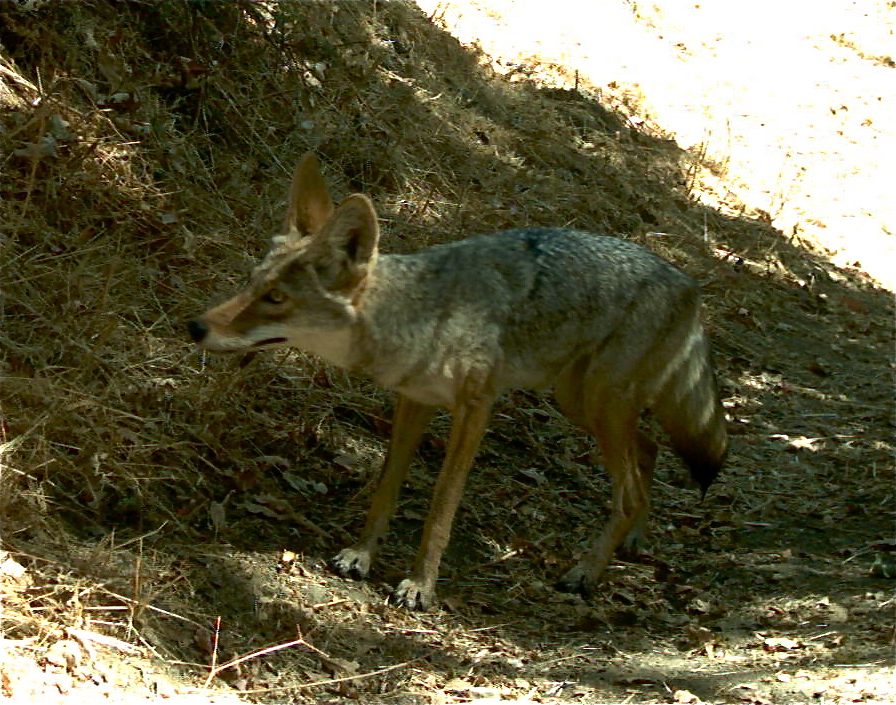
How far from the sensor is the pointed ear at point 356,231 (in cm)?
523

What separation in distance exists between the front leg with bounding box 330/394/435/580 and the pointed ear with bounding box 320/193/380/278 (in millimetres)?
910

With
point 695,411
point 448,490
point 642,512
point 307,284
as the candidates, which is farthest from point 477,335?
point 642,512

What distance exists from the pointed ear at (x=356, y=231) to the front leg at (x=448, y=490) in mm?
887

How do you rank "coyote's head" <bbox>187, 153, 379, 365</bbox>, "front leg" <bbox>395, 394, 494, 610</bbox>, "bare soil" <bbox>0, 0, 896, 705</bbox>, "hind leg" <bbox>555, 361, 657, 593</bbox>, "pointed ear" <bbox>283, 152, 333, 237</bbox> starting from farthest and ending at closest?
"hind leg" <bbox>555, 361, 657, 593</bbox>
"front leg" <bbox>395, 394, 494, 610</bbox>
"pointed ear" <bbox>283, 152, 333, 237</bbox>
"coyote's head" <bbox>187, 153, 379, 365</bbox>
"bare soil" <bbox>0, 0, 896, 705</bbox>

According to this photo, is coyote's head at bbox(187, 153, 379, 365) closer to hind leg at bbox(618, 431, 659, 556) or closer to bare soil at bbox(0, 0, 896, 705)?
bare soil at bbox(0, 0, 896, 705)

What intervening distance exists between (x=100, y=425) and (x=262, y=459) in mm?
922

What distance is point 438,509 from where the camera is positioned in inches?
227

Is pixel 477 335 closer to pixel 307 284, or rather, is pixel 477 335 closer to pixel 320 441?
pixel 307 284

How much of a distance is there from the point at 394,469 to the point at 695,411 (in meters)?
1.77

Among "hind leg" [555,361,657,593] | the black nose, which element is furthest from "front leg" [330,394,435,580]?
the black nose

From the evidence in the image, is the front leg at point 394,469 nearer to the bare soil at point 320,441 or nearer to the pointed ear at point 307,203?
the bare soil at point 320,441

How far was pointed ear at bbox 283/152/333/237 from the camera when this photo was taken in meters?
5.50

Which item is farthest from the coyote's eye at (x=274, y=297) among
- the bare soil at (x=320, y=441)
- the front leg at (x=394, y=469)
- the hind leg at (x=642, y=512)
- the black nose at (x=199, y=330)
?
the hind leg at (x=642, y=512)

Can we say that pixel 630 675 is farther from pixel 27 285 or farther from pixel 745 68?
pixel 745 68
